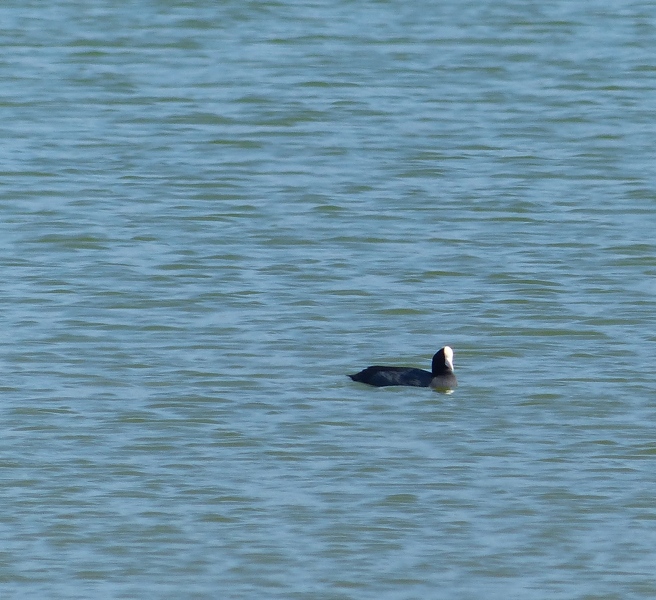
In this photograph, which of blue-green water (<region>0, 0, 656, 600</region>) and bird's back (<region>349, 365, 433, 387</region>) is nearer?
blue-green water (<region>0, 0, 656, 600</region>)

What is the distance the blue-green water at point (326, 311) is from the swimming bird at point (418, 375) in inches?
5.1

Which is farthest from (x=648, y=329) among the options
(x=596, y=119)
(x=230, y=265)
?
(x=596, y=119)

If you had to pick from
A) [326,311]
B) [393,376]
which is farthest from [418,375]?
[326,311]

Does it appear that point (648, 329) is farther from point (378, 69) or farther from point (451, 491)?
point (378, 69)

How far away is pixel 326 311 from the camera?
14289mm

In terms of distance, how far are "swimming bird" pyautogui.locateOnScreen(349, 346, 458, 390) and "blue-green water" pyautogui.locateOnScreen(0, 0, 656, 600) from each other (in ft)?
0.43

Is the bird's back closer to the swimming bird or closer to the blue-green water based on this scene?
the swimming bird

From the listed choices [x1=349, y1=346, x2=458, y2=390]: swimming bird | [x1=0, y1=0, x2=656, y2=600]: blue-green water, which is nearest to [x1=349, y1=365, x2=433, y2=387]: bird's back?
[x1=349, y1=346, x2=458, y2=390]: swimming bird

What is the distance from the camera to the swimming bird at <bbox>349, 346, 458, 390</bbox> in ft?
40.4

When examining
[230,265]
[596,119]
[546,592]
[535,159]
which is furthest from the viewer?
[596,119]

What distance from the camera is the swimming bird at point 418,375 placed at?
12.3 metres

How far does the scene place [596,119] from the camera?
21484 mm

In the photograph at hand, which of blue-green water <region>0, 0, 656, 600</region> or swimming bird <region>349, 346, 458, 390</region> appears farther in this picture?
swimming bird <region>349, 346, 458, 390</region>

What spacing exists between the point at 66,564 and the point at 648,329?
20.0 feet
